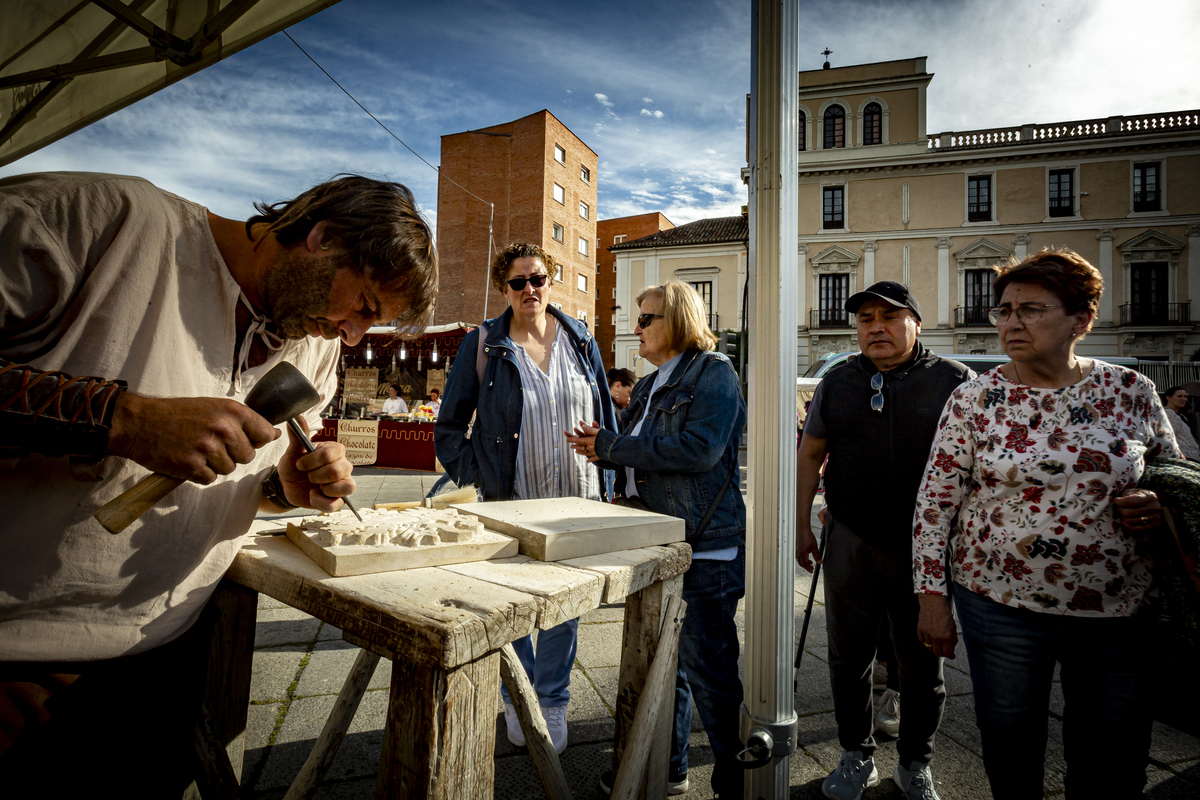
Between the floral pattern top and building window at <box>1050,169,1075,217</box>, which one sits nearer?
the floral pattern top

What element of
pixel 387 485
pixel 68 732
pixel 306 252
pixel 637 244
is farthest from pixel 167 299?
pixel 637 244

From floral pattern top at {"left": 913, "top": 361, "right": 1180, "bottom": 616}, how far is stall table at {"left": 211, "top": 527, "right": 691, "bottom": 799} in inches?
42.9

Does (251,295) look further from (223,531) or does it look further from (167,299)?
(223,531)

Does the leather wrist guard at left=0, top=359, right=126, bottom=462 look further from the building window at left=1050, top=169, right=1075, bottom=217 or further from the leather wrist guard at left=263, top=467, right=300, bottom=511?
the building window at left=1050, top=169, right=1075, bottom=217

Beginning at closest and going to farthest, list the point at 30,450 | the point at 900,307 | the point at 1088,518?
the point at 30,450
the point at 1088,518
the point at 900,307

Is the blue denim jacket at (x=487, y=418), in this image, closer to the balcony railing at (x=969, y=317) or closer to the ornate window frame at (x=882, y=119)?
the balcony railing at (x=969, y=317)

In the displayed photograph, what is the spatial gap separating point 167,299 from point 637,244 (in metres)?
29.1

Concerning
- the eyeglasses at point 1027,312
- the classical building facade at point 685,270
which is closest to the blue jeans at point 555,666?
the eyeglasses at point 1027,312

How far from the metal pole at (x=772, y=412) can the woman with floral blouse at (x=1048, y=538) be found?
2.20 ft

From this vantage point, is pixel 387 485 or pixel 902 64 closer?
pixel 387 485

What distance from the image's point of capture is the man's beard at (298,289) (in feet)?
4.00

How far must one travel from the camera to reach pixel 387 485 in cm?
877

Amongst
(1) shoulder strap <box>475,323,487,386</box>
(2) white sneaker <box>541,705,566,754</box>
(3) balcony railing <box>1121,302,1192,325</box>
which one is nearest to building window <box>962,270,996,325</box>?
(3) balcony railing <box>1121,302,1192,325</box>

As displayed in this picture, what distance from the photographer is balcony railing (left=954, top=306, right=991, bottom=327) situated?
2339 centimetres
